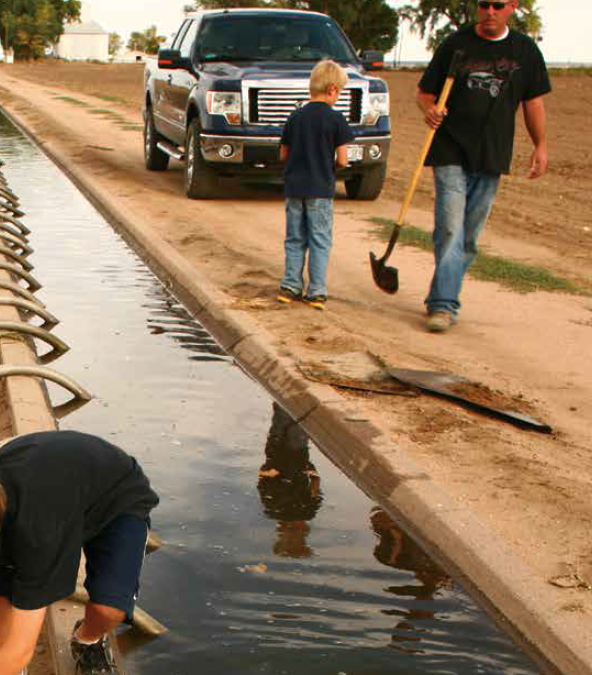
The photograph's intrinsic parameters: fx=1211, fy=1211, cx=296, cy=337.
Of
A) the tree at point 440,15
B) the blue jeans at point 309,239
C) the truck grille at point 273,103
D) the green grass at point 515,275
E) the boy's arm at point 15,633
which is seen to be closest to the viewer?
the boy's arm at point 15,633

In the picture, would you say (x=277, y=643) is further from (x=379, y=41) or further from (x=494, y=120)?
(x=379, y=41)

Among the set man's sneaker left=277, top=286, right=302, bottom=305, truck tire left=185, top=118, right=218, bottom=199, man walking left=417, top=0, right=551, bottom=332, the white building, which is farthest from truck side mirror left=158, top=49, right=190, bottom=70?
the white building

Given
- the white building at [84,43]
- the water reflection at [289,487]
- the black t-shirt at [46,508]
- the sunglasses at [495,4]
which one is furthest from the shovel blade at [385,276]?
the white building at [84,43]

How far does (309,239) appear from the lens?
29.7ft

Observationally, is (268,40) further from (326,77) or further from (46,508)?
(46,508)

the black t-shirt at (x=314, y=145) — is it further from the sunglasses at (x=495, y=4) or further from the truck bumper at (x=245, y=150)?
the truck bumper at (x=245, y=150)

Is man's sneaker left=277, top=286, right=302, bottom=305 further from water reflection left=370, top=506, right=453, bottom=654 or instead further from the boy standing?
water reflection left=370, top=506, right=453, bottom=654

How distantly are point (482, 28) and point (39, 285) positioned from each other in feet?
13.3

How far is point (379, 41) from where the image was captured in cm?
9075

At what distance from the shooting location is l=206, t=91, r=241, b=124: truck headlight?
14297mm

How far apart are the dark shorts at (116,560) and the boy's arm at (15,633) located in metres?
0.41

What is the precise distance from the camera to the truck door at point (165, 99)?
54.9ft

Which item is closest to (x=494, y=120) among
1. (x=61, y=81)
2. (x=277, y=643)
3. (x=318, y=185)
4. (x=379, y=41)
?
(x=318, y=185)

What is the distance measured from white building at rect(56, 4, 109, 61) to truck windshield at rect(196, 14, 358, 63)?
169 meters
